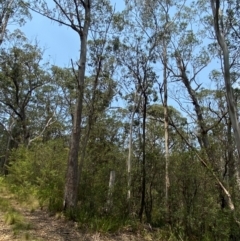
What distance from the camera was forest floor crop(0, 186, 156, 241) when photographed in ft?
20.8

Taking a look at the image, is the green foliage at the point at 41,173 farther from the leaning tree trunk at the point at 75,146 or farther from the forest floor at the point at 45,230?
the forest floor at the point at 45,230

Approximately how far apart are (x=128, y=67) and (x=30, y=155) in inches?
213

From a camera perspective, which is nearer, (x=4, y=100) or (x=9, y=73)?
(x=9, y=73)

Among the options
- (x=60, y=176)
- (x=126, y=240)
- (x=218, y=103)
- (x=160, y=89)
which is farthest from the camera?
(x=218, y=103)

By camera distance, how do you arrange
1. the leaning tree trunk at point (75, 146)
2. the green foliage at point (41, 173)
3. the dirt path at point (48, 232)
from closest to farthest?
the dirt path at point (48, 232), the leaning tree trunk at point (75, 146), the green foliage at point (41, 173)

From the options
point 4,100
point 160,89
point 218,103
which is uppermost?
point 4,100

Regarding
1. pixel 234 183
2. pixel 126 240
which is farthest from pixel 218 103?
pixel 126 240

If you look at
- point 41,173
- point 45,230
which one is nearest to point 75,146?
point 45,230

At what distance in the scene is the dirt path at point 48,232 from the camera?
20.6 feet

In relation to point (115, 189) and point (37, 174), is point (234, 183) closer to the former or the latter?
point (115, 189)

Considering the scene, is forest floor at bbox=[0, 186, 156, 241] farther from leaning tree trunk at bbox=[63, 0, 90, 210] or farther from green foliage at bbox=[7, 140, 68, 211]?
green foliage at bbox=[7, 140, 68, 211]

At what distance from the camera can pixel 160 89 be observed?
11.7 meters

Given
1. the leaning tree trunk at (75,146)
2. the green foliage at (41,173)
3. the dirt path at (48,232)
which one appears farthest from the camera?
the green foliage at (41,173)

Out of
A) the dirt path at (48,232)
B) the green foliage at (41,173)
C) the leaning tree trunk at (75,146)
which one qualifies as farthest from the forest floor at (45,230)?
the green foliage at (41,173)
